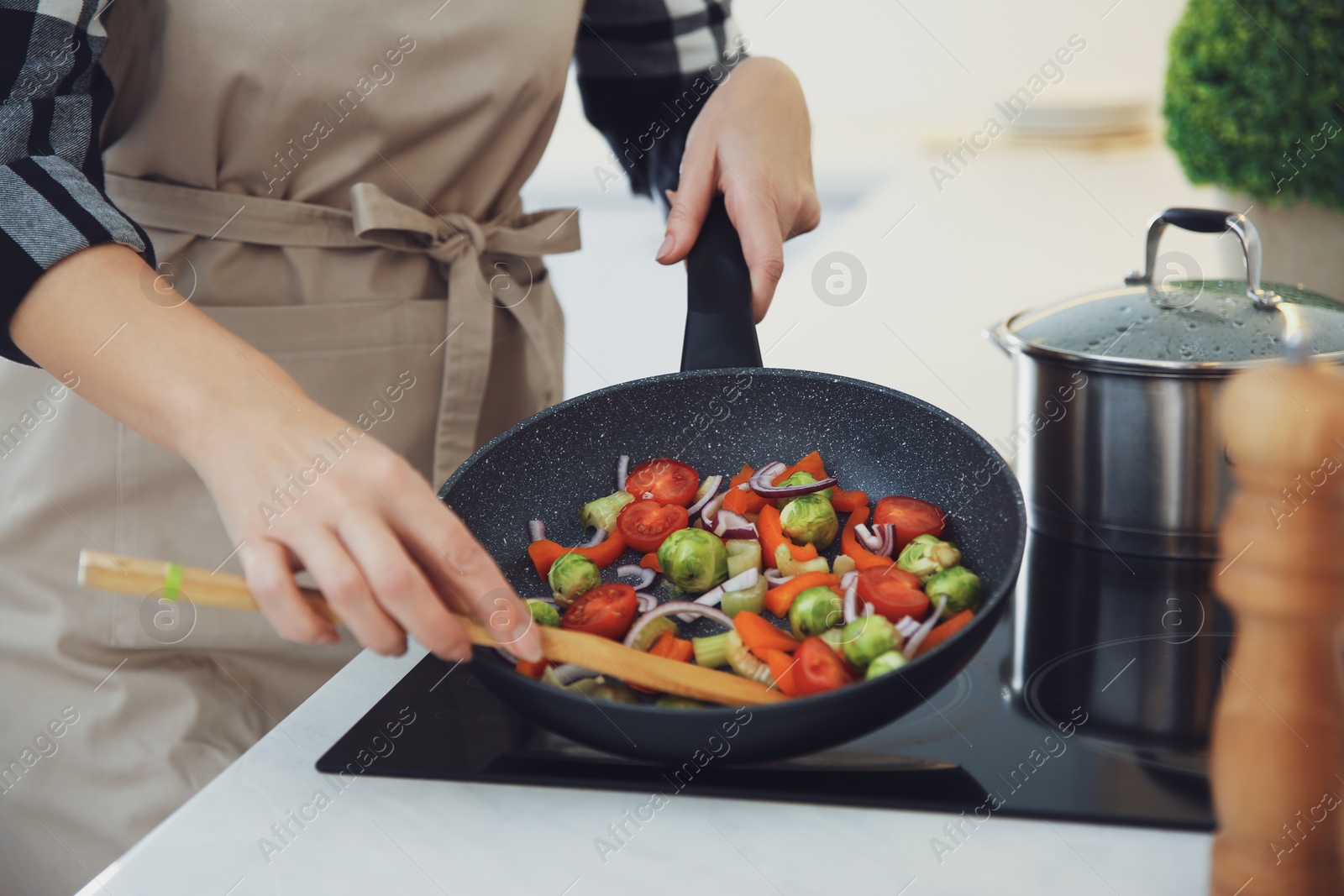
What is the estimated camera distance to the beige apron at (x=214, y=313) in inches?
40.0

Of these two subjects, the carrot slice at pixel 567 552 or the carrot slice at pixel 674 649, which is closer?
the carrot slice at pixel 674 649

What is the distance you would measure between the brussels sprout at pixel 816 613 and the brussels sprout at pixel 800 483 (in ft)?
0.59

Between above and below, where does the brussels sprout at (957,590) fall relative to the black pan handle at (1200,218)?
below

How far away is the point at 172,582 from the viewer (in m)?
0.60

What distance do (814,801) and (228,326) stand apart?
73 cm

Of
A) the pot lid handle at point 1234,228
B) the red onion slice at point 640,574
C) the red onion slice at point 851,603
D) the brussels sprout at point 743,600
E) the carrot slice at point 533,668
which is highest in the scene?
the pot lid handle at point 1234,228

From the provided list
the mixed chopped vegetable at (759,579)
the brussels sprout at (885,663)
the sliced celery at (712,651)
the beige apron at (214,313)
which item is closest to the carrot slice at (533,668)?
the mixed chopped vegetable at (759,579)

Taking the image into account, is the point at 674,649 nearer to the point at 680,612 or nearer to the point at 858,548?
the point at 680,612

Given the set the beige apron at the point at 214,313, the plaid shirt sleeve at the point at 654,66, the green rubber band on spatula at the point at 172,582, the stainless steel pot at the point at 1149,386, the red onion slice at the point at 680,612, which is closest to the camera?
the green rubber band on spatula at the point at 172,582

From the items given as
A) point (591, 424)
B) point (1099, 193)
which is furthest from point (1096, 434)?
point (1099, 193)

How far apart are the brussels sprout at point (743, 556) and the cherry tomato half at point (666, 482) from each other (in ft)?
0.24

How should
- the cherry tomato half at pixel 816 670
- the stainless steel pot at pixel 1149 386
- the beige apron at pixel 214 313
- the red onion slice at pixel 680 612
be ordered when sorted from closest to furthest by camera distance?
the cherry tomato half at pixel 816 670 → the red onion slice at pixel 680 612 → the stainless steel pot at pixel 1149 386 → the beige apron at pixel 214 313

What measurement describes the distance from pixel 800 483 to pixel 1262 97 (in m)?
2.12

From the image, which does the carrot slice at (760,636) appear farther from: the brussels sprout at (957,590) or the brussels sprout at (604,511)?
the brussels sprout at (604,511)
